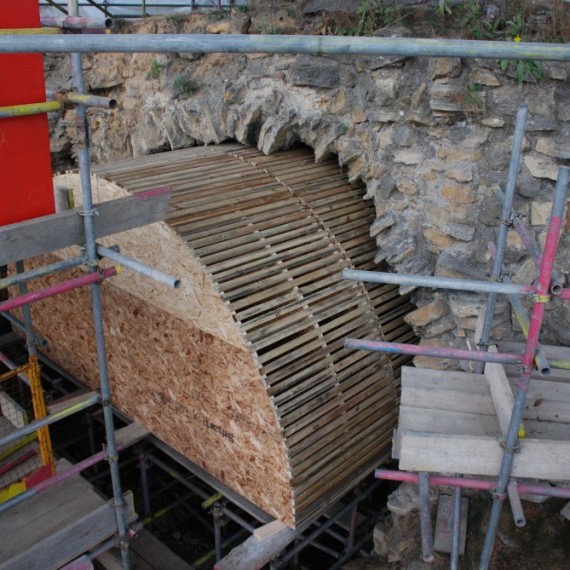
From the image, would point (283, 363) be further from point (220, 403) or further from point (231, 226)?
point (231, 226)

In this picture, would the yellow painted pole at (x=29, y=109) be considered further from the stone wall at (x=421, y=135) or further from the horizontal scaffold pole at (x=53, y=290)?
the stone wall at (x=421, y=135)

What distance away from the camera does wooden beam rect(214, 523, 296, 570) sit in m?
3.99

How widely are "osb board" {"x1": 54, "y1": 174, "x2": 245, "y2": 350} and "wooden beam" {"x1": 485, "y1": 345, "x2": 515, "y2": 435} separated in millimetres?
1475

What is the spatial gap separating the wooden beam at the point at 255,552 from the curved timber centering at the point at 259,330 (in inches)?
5.1

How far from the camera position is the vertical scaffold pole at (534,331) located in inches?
101

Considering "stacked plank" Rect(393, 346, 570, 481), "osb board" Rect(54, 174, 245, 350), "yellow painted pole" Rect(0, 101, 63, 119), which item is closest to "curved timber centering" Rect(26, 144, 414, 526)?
"osb board" Rect(54, 174, 245, 350)

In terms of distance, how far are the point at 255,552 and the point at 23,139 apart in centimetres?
274

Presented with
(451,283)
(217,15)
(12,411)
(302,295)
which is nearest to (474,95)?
(302,295)

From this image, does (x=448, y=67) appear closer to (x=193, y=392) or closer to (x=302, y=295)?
(x=302, y=295)

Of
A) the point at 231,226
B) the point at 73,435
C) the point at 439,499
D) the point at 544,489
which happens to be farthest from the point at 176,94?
the point at 544,489

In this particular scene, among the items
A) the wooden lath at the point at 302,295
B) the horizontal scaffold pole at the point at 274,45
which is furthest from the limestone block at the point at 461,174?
the horizontal scaffold pole at the point at 274,45

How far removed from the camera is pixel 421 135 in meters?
4.58

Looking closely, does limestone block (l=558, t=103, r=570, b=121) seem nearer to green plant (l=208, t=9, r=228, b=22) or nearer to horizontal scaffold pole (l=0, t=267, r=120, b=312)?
horizontal scaffold pole (l=0, t=267, r=120, b=312)

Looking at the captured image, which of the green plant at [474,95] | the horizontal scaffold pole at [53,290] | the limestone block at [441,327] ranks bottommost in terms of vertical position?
the limestone block at [441,327]
